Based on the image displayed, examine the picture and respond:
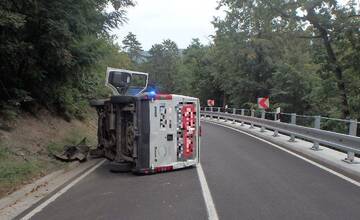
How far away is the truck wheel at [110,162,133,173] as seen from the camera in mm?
11359

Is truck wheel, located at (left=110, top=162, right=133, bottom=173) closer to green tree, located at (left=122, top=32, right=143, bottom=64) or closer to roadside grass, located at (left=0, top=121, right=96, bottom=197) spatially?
roadside grass, located at (left=0, top=121, right=96, bottom=197)

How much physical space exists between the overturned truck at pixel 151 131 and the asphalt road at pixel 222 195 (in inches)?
15.0

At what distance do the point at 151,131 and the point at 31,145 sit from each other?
4.11 metres

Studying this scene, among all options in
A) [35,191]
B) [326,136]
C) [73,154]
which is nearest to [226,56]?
[326,136]

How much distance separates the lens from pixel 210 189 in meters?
8.91

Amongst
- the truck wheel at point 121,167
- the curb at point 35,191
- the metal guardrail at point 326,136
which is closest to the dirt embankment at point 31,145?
the curb at point 35,191

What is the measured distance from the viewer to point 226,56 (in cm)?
5619

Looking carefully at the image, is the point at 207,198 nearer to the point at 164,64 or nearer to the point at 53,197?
the point at 53,197

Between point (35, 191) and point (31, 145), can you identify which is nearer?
point (35, 191)

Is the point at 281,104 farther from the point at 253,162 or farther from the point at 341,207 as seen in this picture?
the point at 341,207

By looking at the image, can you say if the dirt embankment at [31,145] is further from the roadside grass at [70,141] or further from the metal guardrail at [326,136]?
the metal guardrail at [326,136]

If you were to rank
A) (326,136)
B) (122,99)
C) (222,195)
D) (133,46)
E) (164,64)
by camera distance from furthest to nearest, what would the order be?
1. (133,46)
2. (164,64)
3. (326,136)
4. (122,99)
5. (222,195)

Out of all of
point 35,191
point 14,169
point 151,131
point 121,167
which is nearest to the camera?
point 35,191

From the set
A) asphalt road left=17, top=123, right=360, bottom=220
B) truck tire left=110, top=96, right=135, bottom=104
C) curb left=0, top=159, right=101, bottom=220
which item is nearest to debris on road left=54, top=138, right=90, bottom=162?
curb left=0, top=159, right=101, bottom=220
